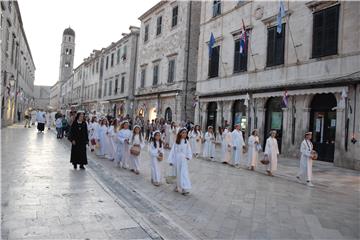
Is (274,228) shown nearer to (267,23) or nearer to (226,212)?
(226,212)

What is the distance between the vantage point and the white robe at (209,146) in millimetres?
17328

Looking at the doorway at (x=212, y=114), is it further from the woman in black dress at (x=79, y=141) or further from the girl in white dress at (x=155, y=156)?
the girl in white dress at (x=155, y=156)

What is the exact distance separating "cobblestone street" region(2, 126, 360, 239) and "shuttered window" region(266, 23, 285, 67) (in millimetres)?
Answer: 8884

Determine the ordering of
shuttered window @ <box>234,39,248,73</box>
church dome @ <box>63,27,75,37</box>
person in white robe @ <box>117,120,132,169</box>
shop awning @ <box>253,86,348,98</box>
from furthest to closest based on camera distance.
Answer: church dome @ <box>63,27,75,37</box>, shuttered window @ <box>234,39,248,73</box>, shop awning @ <box>253,86,348,98</box>, person in white robe @ <box>117,120,132,169</box>

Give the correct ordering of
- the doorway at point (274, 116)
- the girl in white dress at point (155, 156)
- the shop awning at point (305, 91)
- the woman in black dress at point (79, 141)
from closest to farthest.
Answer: the girl in white dress at point (155, 156) → the woman in black dress at point (79, 141) → the shop awning at point (305, 91) → the doorway at point (274, 116)

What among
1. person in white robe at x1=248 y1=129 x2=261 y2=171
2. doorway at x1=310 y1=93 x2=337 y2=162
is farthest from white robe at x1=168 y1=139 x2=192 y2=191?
doorway at x1=310 y1=93 x2=337 y2=162

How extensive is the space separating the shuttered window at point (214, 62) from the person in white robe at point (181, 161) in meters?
15.5

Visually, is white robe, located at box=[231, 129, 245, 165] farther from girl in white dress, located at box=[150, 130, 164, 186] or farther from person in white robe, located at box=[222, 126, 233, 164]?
girl in white dress, located at box=[150, 130, 164, 186]

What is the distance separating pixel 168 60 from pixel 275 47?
13.3 meters

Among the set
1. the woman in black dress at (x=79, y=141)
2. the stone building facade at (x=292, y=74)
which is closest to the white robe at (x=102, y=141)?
the woman in black dress at (x=79, y=141)

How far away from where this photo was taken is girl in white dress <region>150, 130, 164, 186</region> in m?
9.58

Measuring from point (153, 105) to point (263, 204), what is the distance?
85.0 feet

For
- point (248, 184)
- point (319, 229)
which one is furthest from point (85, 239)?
point (248, 184)

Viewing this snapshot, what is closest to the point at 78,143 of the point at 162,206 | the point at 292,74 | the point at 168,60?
the point at 162,206
